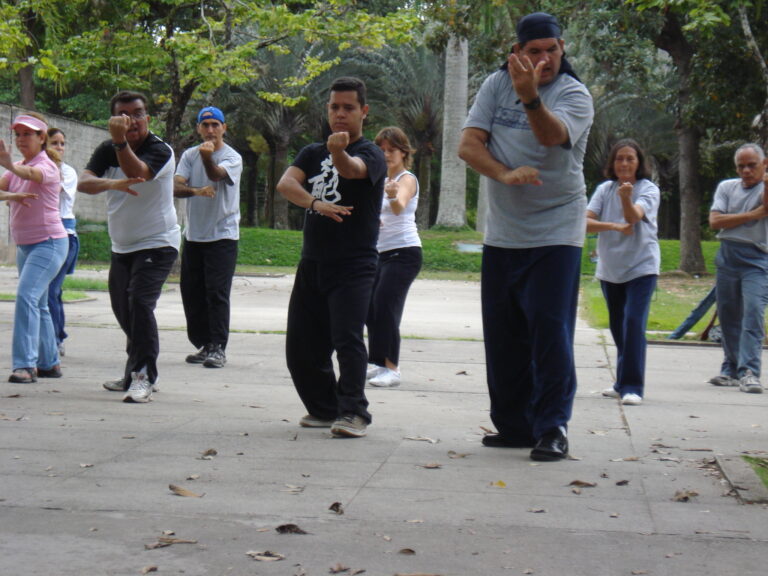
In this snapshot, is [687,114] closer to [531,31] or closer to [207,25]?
[207,25]

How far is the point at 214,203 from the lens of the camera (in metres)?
9.73

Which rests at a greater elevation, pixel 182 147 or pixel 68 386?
pixel 182 147

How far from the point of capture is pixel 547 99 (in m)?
5.61

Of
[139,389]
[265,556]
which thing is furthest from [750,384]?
[265,556]

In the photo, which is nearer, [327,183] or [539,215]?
[539,215]

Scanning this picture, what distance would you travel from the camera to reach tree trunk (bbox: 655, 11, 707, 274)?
28688 millimetres

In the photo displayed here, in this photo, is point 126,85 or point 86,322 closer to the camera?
point 86,322

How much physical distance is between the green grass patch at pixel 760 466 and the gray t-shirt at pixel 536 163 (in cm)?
129

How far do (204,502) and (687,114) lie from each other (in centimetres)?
2461

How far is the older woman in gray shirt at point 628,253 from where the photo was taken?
798 cm

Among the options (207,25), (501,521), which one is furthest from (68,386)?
(207,25)

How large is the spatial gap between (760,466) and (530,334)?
1.21 m

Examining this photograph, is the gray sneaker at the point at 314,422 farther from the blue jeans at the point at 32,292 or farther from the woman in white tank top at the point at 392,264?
the blue jeans at the point at 32,292

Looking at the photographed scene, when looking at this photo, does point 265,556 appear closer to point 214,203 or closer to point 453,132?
point 214,203
